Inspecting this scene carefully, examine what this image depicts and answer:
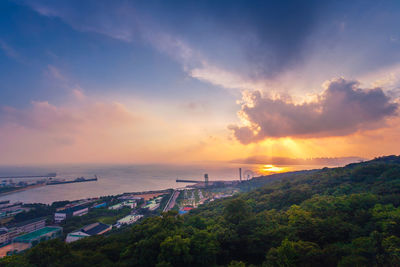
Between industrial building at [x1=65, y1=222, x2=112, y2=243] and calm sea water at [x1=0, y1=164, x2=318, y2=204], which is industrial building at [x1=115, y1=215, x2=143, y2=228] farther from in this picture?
calm sea water at [x1=0, y1=164, x2=318, y2=204]

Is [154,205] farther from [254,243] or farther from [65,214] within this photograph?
[254,243]

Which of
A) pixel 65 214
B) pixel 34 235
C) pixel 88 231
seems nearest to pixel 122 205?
pixel 65 214

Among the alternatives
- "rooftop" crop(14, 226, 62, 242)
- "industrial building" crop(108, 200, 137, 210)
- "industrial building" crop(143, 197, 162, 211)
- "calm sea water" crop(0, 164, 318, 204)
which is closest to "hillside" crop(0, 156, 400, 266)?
"rooftop" crop(14, 226, 62, 242)

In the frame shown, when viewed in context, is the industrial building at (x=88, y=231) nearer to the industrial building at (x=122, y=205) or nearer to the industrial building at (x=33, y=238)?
the industrial building at (x=33, y=238)

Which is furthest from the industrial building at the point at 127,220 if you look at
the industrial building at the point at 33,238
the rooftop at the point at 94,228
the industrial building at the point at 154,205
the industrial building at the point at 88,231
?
the industrial building at the point at 33,238

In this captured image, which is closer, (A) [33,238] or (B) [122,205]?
(A) [33,238]

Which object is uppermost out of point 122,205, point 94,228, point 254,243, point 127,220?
point 254,243

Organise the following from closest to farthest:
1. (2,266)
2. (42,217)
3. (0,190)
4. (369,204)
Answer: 1. (2,266)
2. (369,204)
3. (42,217)
4. (0,190)

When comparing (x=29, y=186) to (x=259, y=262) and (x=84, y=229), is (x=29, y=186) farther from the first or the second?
(x=259, y=262)

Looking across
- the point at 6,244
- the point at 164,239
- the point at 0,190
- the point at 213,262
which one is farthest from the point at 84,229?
the point at 0,190
